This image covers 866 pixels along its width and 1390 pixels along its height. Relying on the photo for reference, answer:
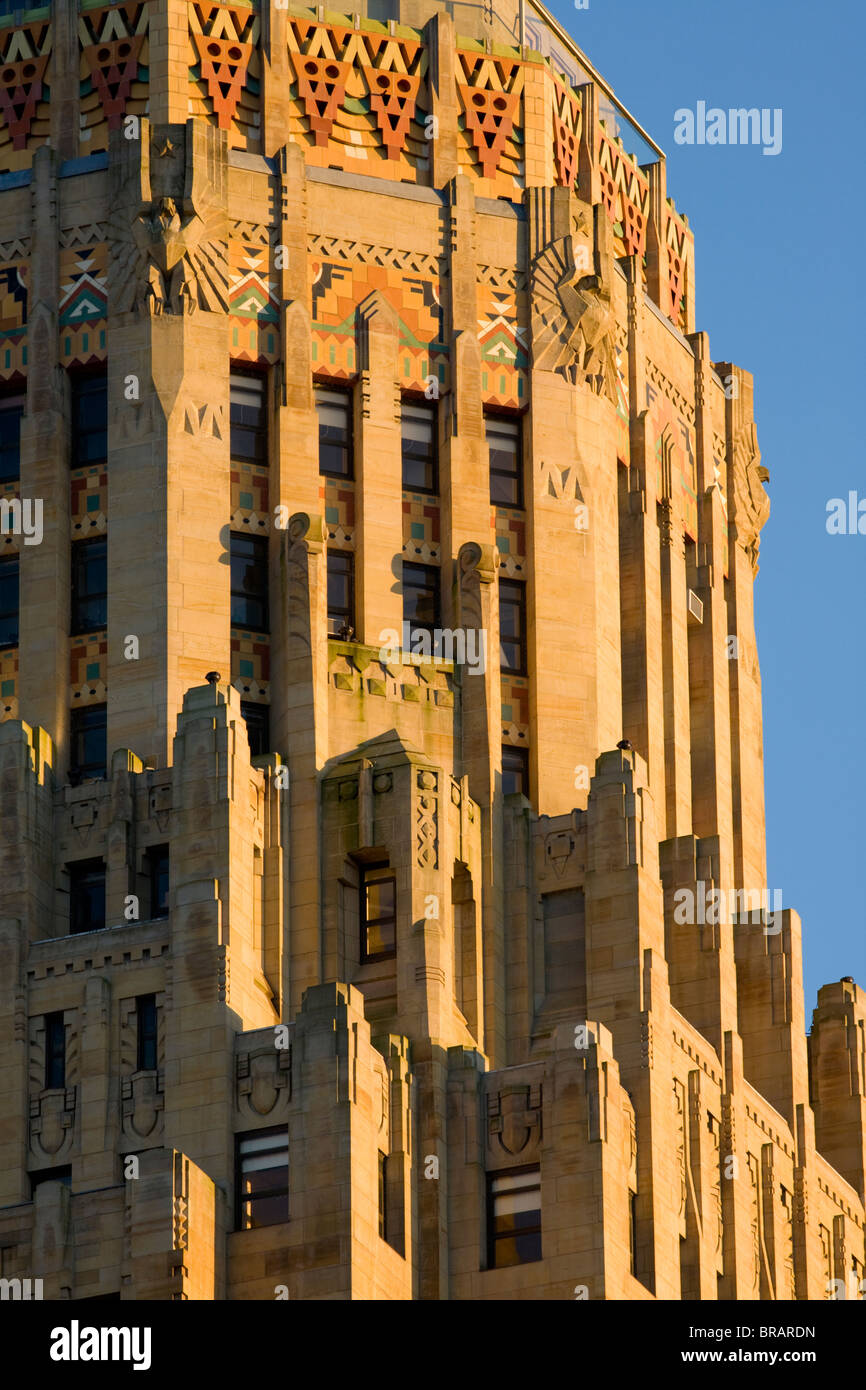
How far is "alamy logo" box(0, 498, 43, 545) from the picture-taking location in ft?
317

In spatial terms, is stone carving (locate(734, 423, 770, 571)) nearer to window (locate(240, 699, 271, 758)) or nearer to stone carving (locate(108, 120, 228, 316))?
stone carving (locate(108, 120, 228, 316))

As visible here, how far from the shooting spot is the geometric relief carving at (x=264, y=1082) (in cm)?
8600

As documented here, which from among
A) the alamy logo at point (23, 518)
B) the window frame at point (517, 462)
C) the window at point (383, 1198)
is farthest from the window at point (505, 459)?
the window at point (383, 1198)

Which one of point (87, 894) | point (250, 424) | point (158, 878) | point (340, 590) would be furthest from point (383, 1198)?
point (250, 424)

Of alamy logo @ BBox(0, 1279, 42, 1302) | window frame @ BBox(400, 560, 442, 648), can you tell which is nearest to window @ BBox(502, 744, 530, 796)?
window frame @ BBox(400, 560, 442, 648)

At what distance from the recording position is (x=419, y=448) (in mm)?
98188

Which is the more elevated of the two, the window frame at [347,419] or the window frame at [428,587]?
the window frame at [347,419]

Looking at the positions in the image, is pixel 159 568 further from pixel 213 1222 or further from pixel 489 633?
pixel 213 1222

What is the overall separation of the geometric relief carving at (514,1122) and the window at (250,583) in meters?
12.3

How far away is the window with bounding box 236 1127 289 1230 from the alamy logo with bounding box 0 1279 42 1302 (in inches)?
147

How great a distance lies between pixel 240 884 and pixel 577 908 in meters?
7.55
